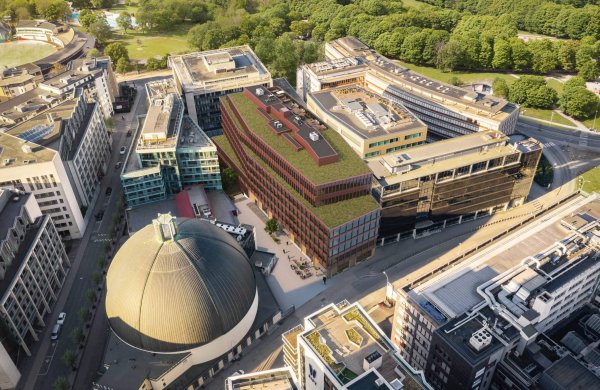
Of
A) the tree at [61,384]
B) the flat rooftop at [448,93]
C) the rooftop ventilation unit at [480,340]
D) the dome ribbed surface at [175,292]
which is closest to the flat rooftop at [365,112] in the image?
the flat rooftop at [448,93]

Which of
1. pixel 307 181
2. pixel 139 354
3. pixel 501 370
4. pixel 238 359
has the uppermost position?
pixel 307 181

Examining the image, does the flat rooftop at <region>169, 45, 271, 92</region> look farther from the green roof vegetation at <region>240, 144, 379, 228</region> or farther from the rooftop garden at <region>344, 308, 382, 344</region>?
the rooftop garden at <region>344, 308, 382, 344</region>

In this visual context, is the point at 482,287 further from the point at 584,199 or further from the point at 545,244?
the point at 584,199

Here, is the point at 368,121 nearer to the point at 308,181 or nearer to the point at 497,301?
the point at 308,181

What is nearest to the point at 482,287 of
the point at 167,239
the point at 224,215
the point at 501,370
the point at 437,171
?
the point at 501,370

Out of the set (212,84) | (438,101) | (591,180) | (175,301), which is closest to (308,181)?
(175,301)

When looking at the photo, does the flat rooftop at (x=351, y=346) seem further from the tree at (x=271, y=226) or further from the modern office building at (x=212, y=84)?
the modern office building at (x=212, y=84)
